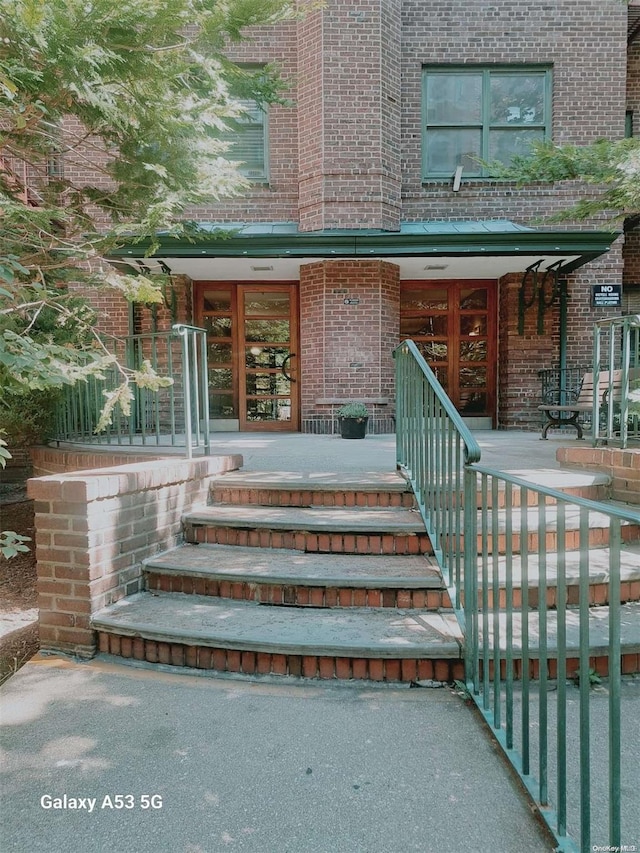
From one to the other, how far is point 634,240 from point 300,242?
657 cm

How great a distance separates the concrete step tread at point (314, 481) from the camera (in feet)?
11.6

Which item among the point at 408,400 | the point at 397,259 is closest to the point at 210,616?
the point at 408,400

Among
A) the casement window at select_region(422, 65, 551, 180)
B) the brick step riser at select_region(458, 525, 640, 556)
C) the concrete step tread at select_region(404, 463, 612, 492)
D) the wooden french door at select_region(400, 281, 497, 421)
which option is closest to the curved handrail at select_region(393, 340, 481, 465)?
the brick step riser at select_region(458, 525, 640, 556)

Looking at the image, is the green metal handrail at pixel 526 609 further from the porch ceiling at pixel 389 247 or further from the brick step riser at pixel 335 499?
the porch ceiling at pixel 389 247

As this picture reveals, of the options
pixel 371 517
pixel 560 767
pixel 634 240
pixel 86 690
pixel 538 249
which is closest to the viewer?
pixel 560 767

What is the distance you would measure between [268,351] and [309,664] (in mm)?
7285

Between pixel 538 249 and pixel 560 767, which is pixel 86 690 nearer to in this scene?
pixel 560 767

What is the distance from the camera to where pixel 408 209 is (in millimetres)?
8812

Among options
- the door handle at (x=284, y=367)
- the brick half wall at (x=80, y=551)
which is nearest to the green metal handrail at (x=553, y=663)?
the brick half wall at (x=80, y=551)

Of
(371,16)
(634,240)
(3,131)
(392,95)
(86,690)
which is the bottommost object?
(86,690)

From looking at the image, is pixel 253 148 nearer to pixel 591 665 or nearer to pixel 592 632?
pixel 592 632

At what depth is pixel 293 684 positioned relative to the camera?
224 cm

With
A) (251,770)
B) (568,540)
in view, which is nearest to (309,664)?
(251,770)

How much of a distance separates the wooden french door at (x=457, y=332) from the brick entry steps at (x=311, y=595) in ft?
18.9
